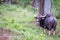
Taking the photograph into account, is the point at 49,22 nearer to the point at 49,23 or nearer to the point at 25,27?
the point at 49,23

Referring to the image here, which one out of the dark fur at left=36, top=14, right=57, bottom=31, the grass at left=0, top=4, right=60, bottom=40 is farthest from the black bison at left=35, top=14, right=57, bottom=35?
the grass at left=0, top=4, right=60, bottom=40

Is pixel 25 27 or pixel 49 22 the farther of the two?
pixel 25 27

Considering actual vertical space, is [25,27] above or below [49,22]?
below

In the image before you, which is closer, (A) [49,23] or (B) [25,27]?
(A) [49,23]

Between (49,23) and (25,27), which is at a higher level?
(49,23)

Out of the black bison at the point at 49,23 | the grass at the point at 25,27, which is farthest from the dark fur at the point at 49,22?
the grass at the point at 25,27

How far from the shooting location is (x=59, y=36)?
9758mm

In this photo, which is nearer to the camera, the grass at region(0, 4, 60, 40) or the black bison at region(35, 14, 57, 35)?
the grass at region(0, 4, 60, 40)

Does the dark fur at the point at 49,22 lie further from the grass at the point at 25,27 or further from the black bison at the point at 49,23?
the grass at the point at 25,27

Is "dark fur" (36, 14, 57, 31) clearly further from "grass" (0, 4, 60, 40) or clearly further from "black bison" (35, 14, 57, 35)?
"grass" (0, 4, 60, 40)

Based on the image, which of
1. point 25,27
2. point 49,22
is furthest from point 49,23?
point 25,27

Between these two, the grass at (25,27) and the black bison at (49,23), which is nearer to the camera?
the grass at (25,27)

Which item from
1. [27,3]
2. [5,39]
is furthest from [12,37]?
[27,3]

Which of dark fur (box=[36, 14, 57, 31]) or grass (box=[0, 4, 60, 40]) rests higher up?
dark fur (box=[36, 14, 57, 31])
